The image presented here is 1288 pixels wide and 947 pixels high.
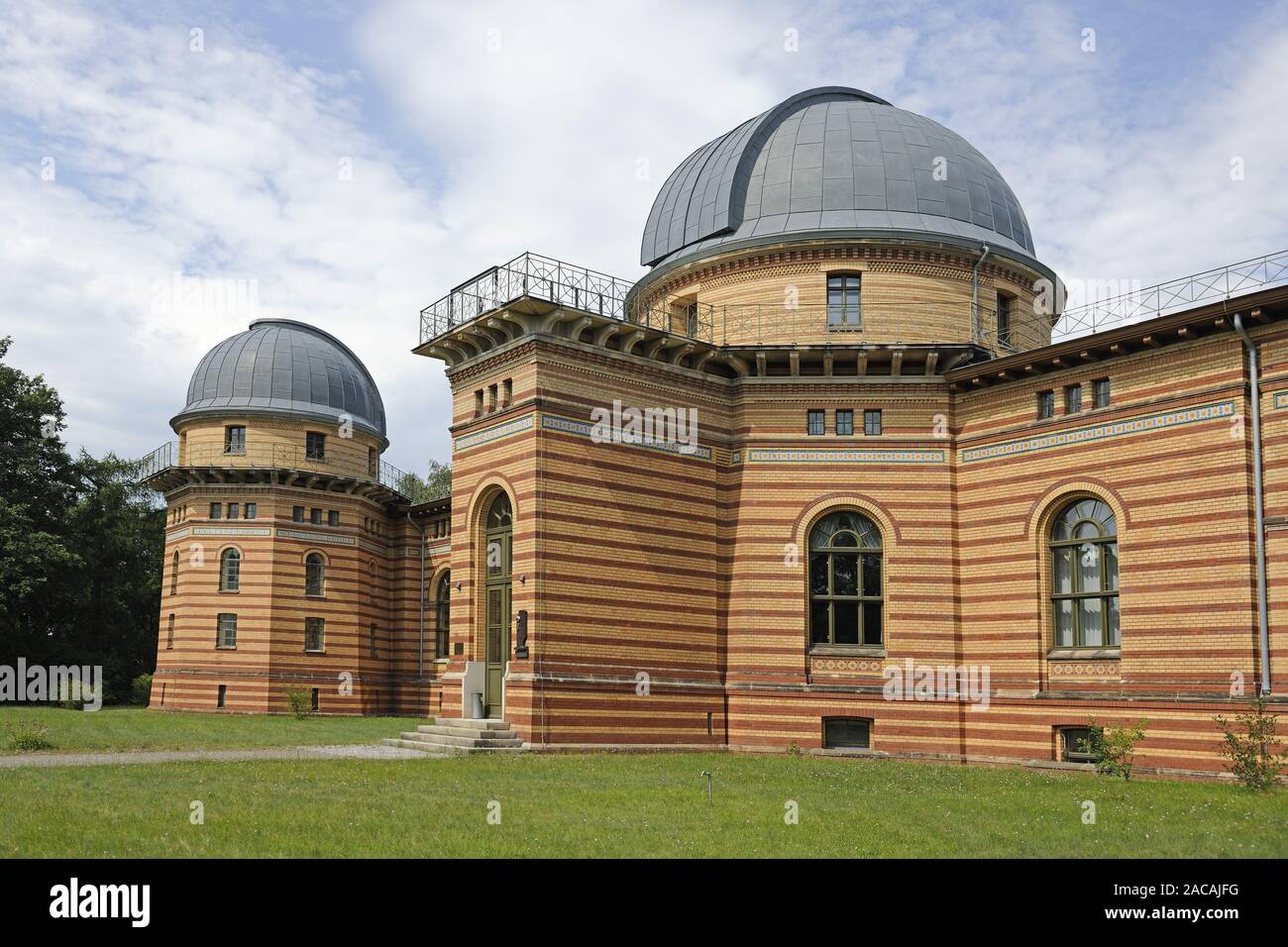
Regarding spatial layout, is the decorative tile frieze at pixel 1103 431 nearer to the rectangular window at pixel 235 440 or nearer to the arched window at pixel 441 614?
the arched window at pixel 441 614

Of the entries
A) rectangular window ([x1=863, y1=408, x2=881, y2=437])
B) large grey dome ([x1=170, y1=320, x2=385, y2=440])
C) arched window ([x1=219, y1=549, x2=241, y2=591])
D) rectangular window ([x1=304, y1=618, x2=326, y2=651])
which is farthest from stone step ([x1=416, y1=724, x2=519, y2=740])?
large grey dome ([x1=170, y1=320, x2=385, y2=440])

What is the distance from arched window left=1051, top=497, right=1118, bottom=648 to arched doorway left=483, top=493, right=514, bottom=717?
1226cm

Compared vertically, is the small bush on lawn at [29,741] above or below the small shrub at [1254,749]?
below

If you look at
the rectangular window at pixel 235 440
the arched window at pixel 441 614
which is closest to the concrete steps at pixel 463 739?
the arched window at pixel 441 614

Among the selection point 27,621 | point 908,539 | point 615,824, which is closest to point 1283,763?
point 908,539

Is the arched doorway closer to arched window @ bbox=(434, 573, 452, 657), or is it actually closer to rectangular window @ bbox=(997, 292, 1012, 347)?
rectangular window @ bbox=(997, 292, 1012, 347)

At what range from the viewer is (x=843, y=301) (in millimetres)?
29500

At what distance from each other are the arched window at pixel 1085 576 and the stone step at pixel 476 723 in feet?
40.2

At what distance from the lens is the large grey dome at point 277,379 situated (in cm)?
4728

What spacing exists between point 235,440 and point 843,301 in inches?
1098

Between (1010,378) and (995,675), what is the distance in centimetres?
674

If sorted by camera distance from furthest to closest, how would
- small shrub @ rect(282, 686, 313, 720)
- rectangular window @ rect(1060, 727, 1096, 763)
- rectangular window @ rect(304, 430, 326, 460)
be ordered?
rectangular window @ rect(304, 430, 326, 460) < small shrub @ rect(282, 686, 313, 720) < rectangular window @ rect(1060, 727, 1096, 763)

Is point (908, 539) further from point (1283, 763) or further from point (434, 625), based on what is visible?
point (434, 625)

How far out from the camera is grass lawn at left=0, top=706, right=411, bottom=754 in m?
26.4
